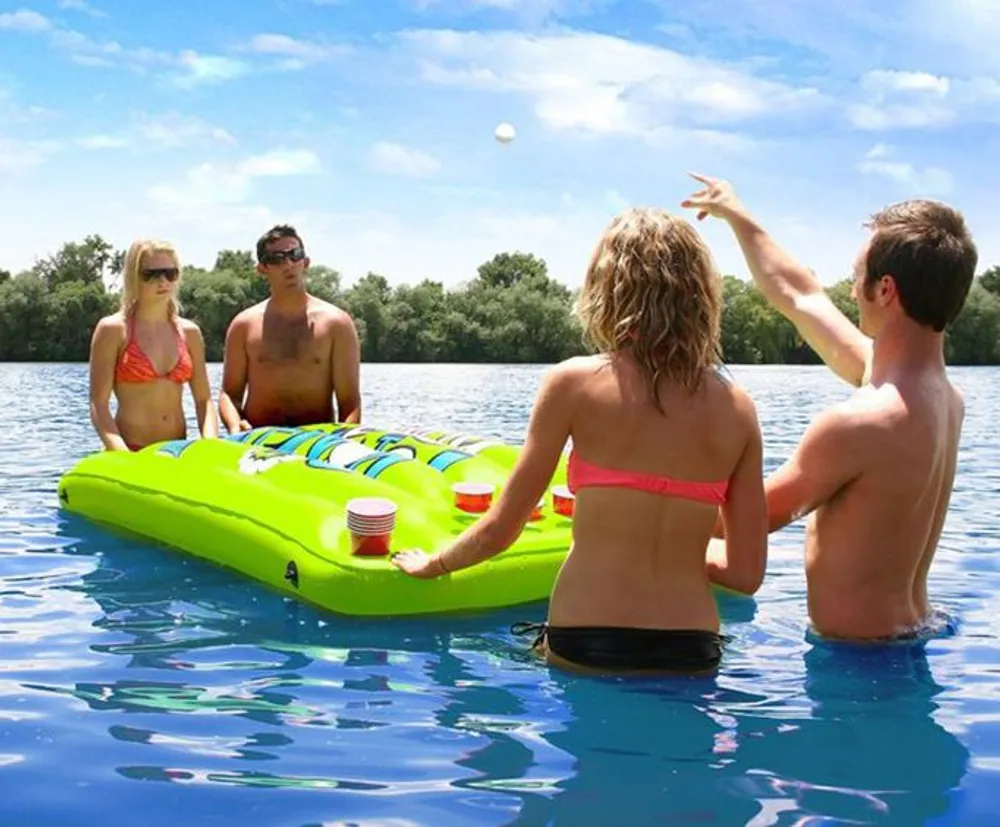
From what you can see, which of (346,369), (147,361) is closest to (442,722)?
(346,369)

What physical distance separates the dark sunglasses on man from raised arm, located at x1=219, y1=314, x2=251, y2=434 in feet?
1.26

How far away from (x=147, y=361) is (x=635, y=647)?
3.73 meters

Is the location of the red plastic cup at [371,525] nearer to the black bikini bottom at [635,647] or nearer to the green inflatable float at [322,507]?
the green inflatable float at [322,507]

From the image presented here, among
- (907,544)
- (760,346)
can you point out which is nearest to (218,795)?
(907,544)

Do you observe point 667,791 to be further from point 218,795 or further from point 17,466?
point 17,466

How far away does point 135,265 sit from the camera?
5.71 meters

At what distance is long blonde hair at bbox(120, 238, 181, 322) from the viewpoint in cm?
568

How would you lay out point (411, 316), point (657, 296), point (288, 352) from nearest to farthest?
point (657, 296) → point (288, 352) → point (411, 316)

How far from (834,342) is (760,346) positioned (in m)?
48.9


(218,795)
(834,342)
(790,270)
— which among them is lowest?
(218,795)

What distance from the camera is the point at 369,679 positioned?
322cm

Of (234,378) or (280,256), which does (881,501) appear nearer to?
(280,256)

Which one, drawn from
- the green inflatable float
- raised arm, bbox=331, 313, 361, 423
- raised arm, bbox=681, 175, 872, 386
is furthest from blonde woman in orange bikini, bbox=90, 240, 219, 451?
raised arm, bbox=681, 175, 872, 386

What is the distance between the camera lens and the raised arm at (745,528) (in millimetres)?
2732
